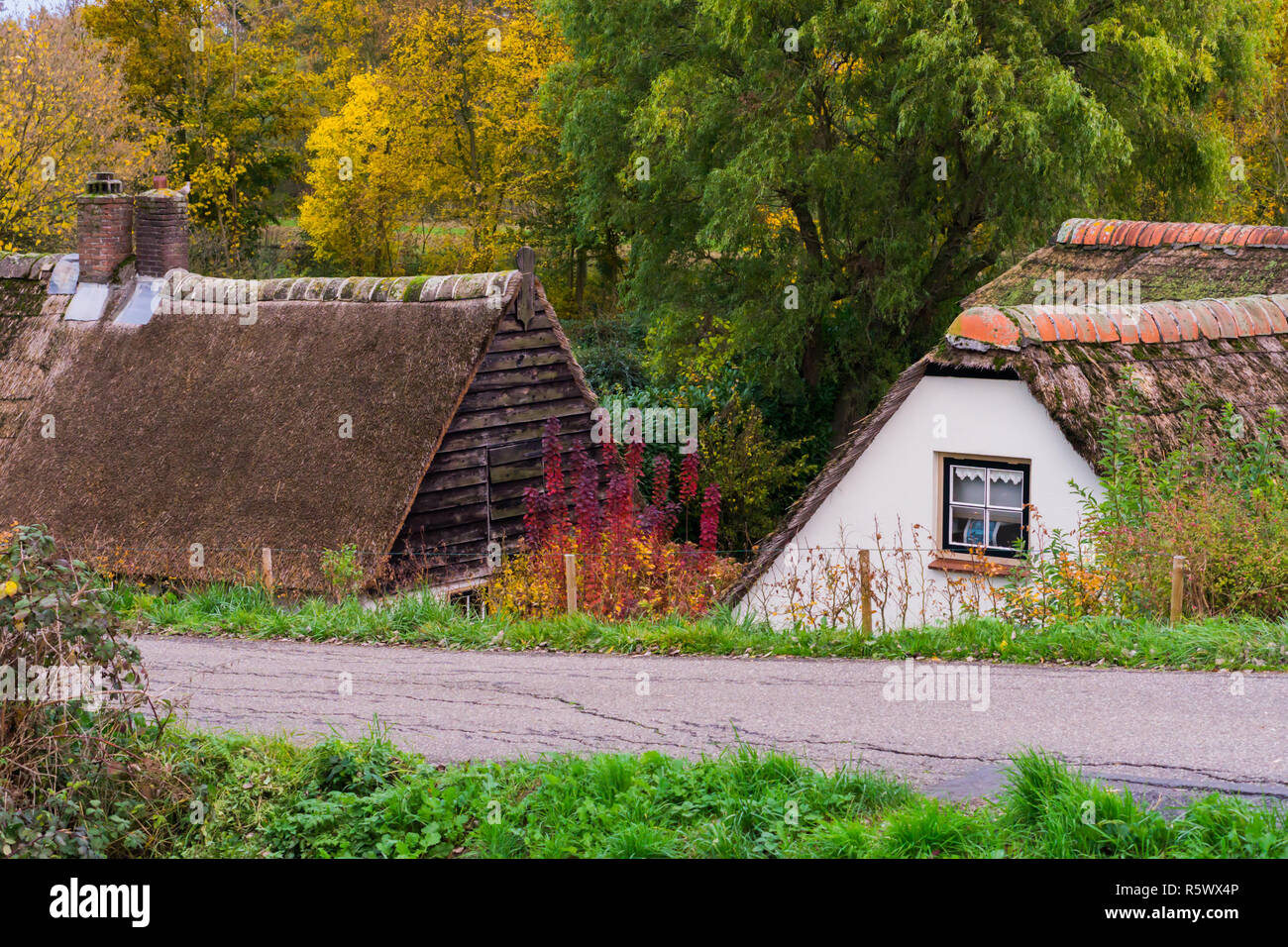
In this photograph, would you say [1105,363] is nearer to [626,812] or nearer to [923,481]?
[923,481]

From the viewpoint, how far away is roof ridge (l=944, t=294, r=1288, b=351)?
468 inches

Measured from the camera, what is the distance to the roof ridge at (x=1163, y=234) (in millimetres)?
17109

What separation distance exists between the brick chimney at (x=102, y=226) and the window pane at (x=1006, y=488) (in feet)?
39.7

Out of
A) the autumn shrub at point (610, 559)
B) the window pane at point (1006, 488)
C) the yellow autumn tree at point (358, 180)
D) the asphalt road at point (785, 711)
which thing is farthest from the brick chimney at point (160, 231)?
the yellow autumn tree at point (358, 180)

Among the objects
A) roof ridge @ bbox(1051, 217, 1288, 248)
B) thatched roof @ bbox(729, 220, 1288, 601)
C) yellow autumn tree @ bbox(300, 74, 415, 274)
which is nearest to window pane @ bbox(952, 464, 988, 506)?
thatched roof @ bbox(729, 220, 1288, 601)

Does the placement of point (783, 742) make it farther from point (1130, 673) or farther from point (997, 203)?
point (997, 203)

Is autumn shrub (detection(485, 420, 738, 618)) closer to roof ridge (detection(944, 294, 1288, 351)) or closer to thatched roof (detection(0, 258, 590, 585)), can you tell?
thatched roof (detection(0, 258, 590, 585))

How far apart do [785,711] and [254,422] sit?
992 centimetres

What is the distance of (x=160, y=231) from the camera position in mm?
18078

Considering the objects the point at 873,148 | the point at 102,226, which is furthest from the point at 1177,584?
the point at 873,148

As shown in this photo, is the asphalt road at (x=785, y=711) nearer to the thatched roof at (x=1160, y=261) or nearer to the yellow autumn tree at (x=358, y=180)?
the thatched roof at (x=1160, y=261)
